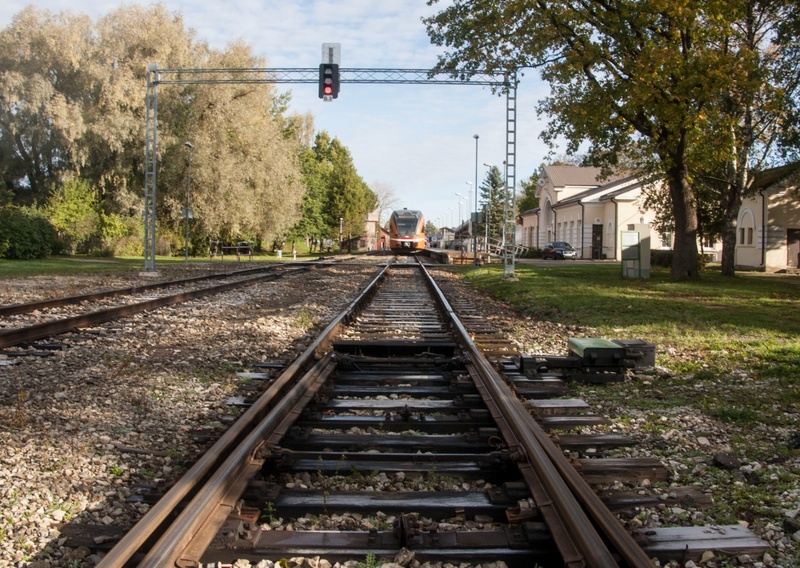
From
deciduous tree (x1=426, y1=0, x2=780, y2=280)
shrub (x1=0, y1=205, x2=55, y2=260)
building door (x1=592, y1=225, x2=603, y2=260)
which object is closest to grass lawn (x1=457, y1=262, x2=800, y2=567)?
deciduous tree (x1=426, y1=0, x2=780, y2=280)

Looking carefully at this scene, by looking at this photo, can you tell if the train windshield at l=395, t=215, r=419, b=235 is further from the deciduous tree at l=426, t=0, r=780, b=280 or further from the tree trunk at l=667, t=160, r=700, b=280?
the tree trunk at l=667, t=160, r=700, b=280

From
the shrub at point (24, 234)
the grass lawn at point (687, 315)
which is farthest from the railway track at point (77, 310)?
the shrub at point (24, 234)

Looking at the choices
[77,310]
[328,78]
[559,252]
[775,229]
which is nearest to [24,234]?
[328,78]

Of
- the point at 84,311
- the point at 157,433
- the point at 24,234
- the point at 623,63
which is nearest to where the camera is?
the point at 157,433

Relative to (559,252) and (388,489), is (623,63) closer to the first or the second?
(388,489)

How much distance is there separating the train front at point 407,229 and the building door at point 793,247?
26.7m

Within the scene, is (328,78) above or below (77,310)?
above

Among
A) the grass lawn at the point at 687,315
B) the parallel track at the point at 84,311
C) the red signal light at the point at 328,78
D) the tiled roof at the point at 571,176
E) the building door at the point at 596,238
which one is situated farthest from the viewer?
the tiled roof at the point at 571,176

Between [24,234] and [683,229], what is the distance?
28.4 meters

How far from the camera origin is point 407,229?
2199 inches

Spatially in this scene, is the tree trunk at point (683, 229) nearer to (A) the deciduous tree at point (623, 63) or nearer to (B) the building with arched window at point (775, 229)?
(A) the deciduous tree at point (623, 63)

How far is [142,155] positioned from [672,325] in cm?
3658

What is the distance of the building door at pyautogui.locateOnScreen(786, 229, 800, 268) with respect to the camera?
35750 millimetres

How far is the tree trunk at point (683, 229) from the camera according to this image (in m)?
22.0
